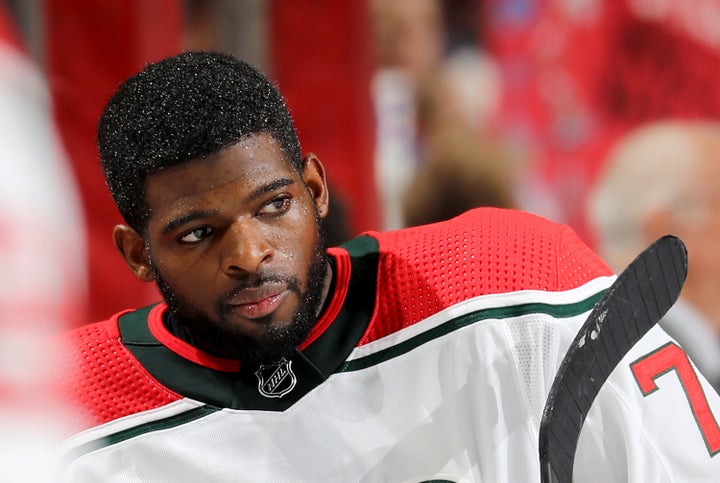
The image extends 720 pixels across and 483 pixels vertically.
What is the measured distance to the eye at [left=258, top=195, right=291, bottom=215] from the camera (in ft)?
3.98

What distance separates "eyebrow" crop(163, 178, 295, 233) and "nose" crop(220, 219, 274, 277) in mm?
27

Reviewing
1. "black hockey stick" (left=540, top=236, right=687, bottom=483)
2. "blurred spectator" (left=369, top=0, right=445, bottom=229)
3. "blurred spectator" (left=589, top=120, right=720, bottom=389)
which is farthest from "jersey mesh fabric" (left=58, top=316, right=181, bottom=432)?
"blurred spectator" (left=369, top=0, right=445, bottom=229)

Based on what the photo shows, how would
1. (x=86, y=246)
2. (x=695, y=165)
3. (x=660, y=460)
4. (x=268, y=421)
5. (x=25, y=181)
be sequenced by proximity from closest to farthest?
(x=660, y=460) < (x=268, y=421) < (x=25, y=181) < (x=86, y=246) < (x=695, y=165)

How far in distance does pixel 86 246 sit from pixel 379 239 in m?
1.27

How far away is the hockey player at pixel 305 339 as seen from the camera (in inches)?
47.1

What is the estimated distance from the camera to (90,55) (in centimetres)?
258

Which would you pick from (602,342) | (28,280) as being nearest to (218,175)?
(28,280)

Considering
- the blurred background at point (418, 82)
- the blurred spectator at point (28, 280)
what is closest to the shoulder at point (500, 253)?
the blurred spectator at point (28, 280)

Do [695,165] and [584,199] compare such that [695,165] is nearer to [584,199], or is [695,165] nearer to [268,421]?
[584,199]

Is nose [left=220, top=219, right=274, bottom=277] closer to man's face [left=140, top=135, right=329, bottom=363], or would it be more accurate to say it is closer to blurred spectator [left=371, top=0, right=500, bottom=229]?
man's face [left=140, top=135, right=329, bottom=363]

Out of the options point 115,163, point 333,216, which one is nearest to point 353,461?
point 115,163

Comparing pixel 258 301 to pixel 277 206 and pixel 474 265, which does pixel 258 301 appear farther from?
pixel 474 265

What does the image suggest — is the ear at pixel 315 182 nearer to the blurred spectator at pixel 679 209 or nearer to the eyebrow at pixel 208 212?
the eyebrow at pixel 208 212

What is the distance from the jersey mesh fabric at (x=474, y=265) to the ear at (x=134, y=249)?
27cm
